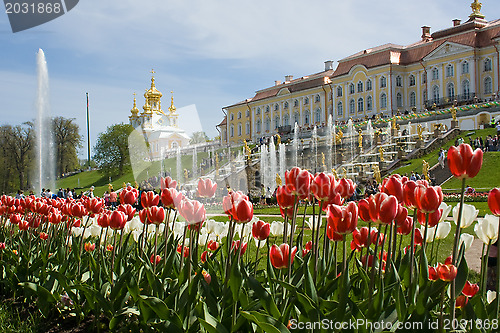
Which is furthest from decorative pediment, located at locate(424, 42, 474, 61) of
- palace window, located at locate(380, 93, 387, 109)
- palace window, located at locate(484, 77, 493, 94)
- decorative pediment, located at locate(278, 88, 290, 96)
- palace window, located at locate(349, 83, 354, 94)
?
decorative pediment, located at locate(278, 88, 290, 96)

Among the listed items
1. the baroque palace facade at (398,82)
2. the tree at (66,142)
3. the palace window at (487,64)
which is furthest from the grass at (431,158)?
the tree at (66,142)

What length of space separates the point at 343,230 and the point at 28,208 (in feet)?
13.4

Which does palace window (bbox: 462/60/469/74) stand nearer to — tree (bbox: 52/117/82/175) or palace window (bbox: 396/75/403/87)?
palace window (bbox: 396/75/403/87)

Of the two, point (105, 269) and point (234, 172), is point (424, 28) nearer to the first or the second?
point (234, 172)

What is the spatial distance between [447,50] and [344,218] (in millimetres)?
48730

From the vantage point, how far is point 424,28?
178 ft

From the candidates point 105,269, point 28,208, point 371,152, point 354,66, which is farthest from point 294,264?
point 354,66

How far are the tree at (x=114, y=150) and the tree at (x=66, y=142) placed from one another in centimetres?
311

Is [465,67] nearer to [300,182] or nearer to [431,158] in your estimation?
[431,158]

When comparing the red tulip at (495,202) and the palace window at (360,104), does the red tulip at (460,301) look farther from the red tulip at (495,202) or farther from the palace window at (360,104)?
A: the palace window at (360,104)

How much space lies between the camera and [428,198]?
2.36 meters

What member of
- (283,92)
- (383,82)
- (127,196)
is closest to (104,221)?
(127,196)

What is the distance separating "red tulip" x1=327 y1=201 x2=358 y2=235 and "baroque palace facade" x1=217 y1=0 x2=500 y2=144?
143 feet

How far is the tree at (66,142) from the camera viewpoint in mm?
54688
